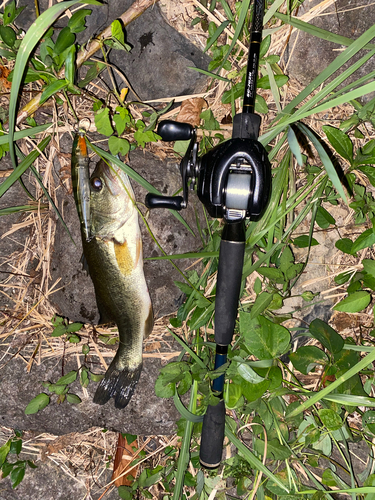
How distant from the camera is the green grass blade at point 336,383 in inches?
54.7

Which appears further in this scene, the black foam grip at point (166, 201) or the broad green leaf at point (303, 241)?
the broad green leaf at point (303, 241)

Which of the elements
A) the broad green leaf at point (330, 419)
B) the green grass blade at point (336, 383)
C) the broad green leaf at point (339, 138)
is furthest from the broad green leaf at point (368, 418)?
the broad green leaf at point (339, 138)

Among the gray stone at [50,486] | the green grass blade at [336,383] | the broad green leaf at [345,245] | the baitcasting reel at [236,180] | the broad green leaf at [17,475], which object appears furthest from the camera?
the gray stone at [50,486]

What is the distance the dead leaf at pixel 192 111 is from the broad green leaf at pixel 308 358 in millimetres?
1330

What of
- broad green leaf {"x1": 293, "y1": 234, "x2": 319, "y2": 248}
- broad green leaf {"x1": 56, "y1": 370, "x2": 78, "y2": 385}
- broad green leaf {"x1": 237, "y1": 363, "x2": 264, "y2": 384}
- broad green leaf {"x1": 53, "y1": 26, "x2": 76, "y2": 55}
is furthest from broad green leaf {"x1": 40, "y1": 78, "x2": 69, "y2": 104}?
broad green leaf {"x1": 237, "y1": 363, "x2": 264, "y2": 384}

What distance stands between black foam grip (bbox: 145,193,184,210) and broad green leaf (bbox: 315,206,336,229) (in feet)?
2.52

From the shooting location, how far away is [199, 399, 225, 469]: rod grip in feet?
5.72

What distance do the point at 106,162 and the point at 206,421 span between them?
4.54 feet

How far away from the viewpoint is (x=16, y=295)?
2268 millimetres

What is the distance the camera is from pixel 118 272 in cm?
189

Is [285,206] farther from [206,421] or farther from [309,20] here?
[206,421]

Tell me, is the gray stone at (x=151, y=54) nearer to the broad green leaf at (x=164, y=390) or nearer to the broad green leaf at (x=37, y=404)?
the broad green leaf at (x=164, y=390)

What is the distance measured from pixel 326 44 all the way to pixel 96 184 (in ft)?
4.63

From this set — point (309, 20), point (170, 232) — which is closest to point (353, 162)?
point (309, 20)
